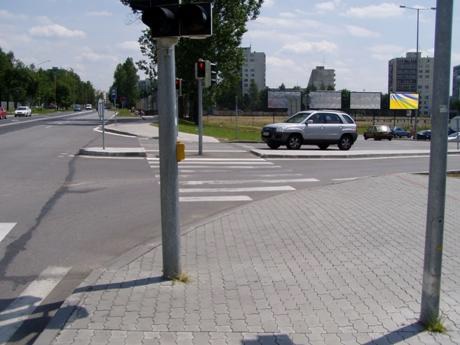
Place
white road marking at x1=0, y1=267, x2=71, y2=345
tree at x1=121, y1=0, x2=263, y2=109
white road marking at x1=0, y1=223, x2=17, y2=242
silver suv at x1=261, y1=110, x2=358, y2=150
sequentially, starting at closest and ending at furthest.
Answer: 1. white road marking at x1=0, y1=267, x2=71, y2=345
2. white road marking at x1=0, y1=223, x2=17, y2=242
3. silver suv at x1=261, y1=110, x2=358, y2=150
4. tree at x1=121, y1=0, x2=263, y2=109

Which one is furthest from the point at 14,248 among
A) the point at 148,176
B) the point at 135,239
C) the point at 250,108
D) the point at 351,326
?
the point at 250,108

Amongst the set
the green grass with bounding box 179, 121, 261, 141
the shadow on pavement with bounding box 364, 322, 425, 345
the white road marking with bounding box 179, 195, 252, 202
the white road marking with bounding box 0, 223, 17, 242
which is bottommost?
the green grass with bounding box 179, 121, 261, 141

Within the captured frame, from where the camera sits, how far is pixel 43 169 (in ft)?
52.9

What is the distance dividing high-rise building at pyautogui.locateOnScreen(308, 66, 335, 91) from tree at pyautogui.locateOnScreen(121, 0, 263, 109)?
9120cm

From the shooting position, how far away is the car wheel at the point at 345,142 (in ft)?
85.9

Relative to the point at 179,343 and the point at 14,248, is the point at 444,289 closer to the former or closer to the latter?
the point at 179,343

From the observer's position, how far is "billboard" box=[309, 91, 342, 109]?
62.0m

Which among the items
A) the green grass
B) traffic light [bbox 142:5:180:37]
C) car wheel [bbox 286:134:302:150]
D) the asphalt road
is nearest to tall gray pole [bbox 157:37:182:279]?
traffic light [bbox 142:5:180:37]

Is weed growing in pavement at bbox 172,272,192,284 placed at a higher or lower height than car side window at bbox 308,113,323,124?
lower

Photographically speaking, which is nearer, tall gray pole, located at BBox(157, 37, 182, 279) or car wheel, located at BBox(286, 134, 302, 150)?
tall gray pole, located at BBox(157, 37, 182, 279)

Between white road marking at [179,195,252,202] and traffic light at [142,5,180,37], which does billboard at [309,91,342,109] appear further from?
traffic light at [142,5,180,37]

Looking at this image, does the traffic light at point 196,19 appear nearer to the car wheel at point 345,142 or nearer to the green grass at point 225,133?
the car wheel at point 345,142

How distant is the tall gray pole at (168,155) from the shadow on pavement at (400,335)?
7.18ft

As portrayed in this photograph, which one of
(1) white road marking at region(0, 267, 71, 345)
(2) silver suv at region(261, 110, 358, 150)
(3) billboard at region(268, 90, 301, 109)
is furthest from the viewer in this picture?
(3) billboard at region(268, 90, 301, 109)
